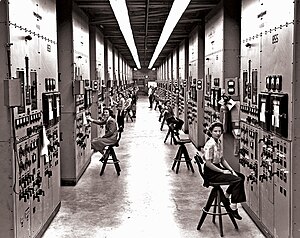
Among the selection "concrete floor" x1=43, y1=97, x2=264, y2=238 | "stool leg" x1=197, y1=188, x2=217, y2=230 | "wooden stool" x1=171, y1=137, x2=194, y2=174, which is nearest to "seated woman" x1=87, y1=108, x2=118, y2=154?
"concrete floor" x1=43, y1=97, x2=264, y2=238

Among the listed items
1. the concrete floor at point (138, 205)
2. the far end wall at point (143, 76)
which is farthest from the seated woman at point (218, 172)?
the far end wall at point (143, 76)

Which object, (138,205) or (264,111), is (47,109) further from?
(264,111)

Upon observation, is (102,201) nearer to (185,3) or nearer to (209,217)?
(209,217)

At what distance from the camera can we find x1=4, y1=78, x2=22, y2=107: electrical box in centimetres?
412

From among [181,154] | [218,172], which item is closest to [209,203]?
[218,172]

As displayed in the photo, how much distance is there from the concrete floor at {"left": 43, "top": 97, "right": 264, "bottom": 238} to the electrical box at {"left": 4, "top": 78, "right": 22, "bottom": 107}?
7.32 ft

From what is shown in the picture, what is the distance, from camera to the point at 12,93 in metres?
4.11

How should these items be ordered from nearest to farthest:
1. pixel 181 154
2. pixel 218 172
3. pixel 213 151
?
pixel 218 172 < pixel 213 151 < pixel 181 154

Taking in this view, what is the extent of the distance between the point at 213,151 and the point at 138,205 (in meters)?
1.96

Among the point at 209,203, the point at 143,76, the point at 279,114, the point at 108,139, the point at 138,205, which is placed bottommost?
the point at 138,205

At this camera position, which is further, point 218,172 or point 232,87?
point 232,87

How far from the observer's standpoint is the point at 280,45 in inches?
192

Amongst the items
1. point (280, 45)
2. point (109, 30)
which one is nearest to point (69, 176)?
point (280, 45)

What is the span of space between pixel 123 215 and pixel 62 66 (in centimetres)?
307
